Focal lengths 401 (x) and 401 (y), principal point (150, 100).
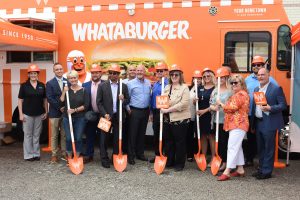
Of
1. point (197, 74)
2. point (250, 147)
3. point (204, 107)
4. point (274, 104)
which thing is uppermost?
point (197, 74)

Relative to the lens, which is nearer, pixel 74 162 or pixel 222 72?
pixel 222 72

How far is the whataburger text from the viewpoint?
7.17 metres

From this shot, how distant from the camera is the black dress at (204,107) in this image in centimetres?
635

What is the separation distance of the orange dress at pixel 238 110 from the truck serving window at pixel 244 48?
1.40 metres

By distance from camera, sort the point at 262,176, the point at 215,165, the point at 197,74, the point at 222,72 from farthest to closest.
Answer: the point at 197,74 < the point at 215,165 < the point at 222,72 < the point at 262,176

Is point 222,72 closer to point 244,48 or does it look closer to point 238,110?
point 238,110

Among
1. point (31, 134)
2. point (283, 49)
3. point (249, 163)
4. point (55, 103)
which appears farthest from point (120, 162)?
point (283, 49)

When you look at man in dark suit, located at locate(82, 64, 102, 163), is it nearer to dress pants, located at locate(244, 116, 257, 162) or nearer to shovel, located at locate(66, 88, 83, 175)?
shovel, located at locate(66, 88, 83, 175)

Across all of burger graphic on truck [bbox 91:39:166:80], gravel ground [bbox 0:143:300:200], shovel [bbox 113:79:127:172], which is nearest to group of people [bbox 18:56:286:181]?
shovel [bbox 113:79:127:172]

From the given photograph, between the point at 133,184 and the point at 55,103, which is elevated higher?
the point at 55,103

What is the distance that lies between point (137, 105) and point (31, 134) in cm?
190

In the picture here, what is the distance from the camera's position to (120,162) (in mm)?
6340

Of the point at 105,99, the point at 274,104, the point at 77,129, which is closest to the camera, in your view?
the point at 274,104

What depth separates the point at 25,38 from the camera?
23.0 ft
